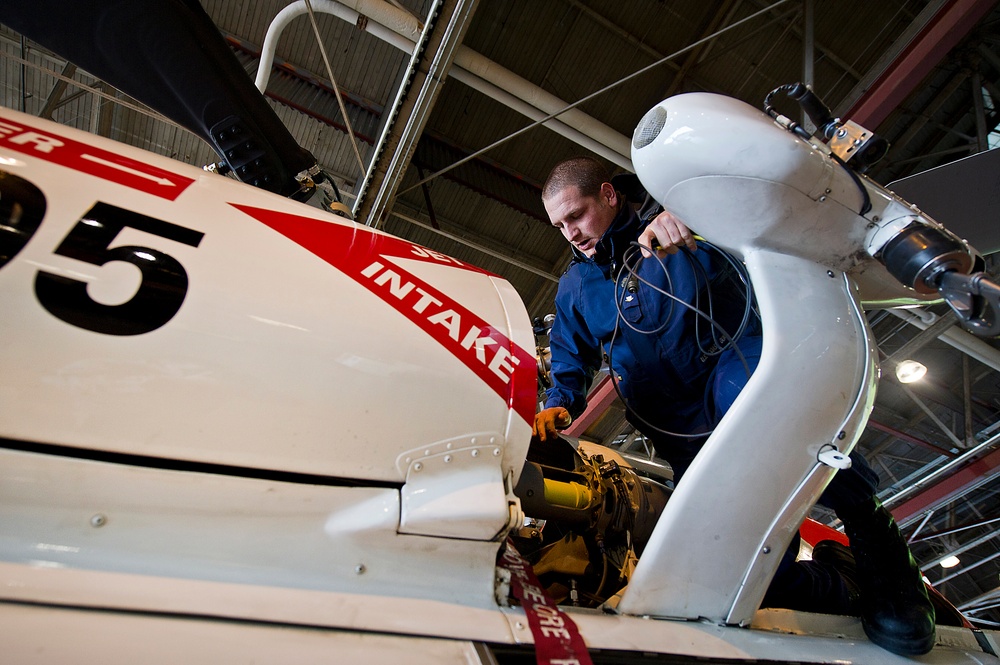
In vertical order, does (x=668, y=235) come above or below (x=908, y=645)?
above

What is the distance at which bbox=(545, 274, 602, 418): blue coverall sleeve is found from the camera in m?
1.88

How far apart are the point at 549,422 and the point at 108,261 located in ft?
3.34

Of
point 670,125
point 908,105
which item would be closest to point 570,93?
point 908,105

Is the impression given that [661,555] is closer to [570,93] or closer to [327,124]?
[570,93]

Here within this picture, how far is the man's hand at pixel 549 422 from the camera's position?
4.62 feet

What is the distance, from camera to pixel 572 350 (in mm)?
1926

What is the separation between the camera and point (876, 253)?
47.2 inches

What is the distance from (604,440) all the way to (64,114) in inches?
292

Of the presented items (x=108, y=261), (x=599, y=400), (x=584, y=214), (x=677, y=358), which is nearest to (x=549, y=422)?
(x=677, y=358)

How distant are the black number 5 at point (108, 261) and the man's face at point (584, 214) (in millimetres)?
1251

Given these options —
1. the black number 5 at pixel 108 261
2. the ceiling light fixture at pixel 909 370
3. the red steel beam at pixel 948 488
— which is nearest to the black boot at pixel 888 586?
the black number 5 at pixel 108 261

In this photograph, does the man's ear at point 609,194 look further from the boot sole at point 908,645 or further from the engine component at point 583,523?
the boot sole at point 908,645

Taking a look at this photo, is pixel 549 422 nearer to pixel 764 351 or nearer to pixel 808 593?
pixel 764 351

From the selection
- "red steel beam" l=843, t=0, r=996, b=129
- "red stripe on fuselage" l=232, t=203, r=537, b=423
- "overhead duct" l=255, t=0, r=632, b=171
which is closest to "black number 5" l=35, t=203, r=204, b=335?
"red stripe on fuselage" l=232, t=203, r=537, b=423
